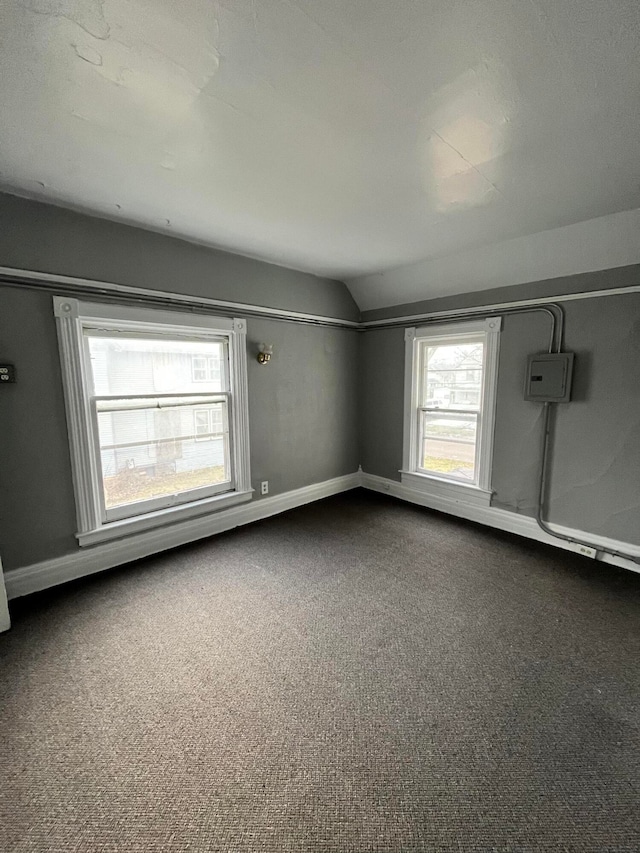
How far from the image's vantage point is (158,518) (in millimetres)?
2789

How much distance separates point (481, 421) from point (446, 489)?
799mm

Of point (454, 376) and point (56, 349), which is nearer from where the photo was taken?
point (56, 349)

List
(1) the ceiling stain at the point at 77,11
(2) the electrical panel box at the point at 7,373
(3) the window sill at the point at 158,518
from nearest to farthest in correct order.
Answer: (1) the ceiling stain at the point at 77,11 < (2) the electrical panel box at the point at 7,373 < (3) the window sill at the point at 158,518

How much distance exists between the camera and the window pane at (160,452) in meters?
2.61

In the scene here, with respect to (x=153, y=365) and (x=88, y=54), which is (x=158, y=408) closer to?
(x=153, y=365)

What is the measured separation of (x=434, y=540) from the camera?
9.96 feet

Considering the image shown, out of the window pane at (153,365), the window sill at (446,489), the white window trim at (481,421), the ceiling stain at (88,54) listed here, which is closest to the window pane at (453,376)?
the white window trim at (481,421)

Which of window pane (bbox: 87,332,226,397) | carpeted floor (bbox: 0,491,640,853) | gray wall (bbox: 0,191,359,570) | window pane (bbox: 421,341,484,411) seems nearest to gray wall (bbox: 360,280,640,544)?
window pane (bbox: 421,341,484,411)

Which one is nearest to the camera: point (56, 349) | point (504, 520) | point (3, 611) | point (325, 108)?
point (325, 108)

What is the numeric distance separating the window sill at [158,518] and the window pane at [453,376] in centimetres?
218

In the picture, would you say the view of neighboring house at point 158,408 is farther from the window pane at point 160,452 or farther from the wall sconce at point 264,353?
the wall sconce at point 264,353

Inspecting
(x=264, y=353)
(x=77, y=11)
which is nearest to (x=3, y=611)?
(x=264, y=353)

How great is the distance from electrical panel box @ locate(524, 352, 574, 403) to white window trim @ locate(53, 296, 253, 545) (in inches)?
98.7

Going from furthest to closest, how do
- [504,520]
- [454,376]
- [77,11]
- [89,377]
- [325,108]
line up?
[454,376] < [504,520] < [89,377] < [325,108] < [77,11]
